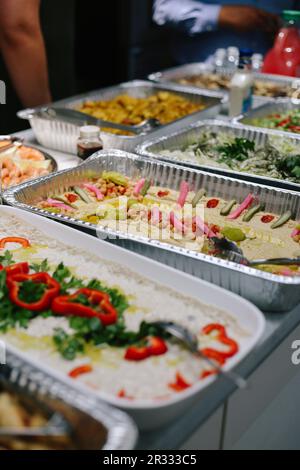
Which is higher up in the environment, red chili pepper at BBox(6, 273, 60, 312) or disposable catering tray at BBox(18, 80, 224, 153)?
disposable catering tray at BBox(18, 80, 224, 153)

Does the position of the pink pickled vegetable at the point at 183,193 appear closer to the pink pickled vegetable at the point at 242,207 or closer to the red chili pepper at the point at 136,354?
the pink pickled vegetable at the point at 242,207

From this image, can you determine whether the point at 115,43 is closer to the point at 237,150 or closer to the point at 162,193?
the point at 237,150

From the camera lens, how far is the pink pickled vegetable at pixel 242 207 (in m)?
1.63

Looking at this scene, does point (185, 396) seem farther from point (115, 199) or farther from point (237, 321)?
point (115, 199)

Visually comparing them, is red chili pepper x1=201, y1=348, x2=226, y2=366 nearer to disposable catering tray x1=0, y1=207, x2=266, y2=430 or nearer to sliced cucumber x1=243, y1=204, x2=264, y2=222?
disposable catering tray x1=0, y1=207, x2=266, y2=430

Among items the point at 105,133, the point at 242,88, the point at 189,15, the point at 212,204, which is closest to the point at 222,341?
the point at 212,204

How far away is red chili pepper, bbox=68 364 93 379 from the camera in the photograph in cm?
97

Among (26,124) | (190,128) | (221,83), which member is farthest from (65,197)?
(26,124)

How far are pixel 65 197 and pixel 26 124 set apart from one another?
2.10 m

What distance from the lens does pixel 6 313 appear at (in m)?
1.11

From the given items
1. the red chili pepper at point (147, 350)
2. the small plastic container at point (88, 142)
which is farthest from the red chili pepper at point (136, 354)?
the small plastic container at point (88, 142)

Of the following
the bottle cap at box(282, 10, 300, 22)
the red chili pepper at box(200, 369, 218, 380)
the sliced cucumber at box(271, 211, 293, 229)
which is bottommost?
the sliced cucumber at box(271, 211, 293, 229)

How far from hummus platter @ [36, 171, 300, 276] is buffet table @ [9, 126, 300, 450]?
0.57 ft

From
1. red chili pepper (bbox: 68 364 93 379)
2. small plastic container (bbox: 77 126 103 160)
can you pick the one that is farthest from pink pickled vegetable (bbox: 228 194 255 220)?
red chili pepper (bbox: 68 364 93 379)
